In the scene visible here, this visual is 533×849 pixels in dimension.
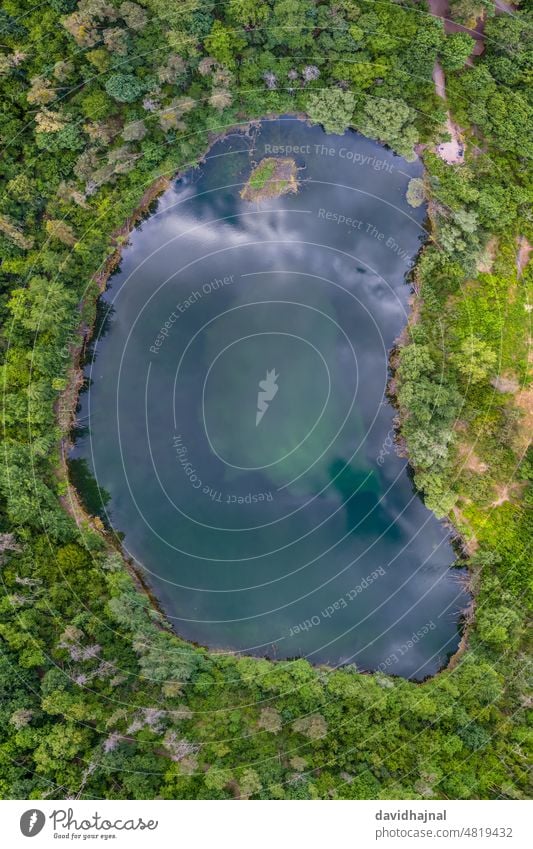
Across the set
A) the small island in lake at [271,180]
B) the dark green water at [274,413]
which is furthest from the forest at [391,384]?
the small island in lake at [271,180]

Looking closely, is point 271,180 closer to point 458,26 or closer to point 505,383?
point 458,26

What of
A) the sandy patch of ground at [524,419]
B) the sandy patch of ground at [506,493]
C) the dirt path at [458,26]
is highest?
the dirt path at [458,26]

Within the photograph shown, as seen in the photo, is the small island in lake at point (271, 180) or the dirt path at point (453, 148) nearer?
the dirt path at point (453, 148)

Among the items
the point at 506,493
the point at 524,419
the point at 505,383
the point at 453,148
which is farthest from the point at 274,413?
the point at 453,148

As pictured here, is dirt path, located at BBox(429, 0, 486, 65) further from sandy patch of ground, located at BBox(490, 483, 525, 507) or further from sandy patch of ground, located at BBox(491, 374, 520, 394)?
sandy patch of ground, located at BBox(490, 483, 525, 507)

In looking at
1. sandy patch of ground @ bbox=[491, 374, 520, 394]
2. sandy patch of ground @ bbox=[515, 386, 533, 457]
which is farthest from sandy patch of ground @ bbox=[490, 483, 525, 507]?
sandy patch of ground @ bbox=[491, 374, 520, 394]

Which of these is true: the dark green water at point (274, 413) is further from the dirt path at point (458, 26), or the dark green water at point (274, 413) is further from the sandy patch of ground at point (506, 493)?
the dirt path at point (458, 26)
